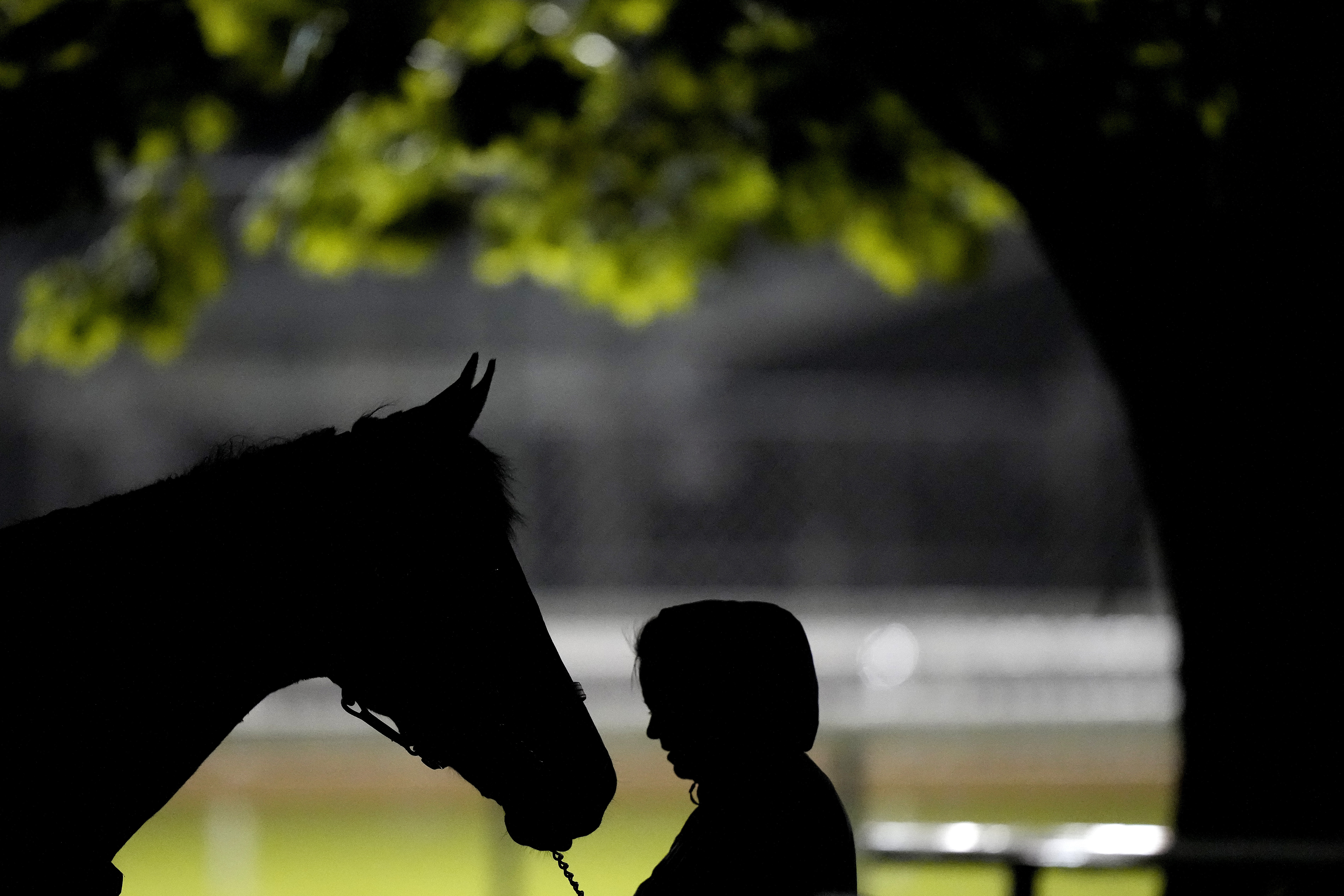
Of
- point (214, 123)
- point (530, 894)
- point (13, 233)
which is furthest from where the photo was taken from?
point (530, 894)

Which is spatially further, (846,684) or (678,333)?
(678,333)

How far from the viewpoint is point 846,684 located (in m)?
9.96

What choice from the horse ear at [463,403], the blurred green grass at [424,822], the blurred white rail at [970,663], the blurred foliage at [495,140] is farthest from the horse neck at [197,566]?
the blurred white rail at [970,663]

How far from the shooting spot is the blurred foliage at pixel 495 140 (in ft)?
11.9

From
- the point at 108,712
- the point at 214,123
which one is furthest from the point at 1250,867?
the point at 214,123

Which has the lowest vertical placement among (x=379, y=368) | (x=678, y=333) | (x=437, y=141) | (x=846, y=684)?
(x=846, y=684)

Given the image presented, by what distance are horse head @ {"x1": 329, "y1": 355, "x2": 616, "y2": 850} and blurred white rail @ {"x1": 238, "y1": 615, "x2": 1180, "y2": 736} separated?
762 cm

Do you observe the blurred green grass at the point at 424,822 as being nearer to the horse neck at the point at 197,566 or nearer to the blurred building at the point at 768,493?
the blurred building at the point at 768,493

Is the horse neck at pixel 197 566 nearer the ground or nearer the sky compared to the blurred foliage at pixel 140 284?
nearer the ground

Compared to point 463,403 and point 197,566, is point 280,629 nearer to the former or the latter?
point 197,566

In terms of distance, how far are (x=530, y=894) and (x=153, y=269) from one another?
3.79 meters

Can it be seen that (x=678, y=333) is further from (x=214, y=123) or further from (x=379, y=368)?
(x=214, y=123)

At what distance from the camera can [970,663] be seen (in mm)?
10203

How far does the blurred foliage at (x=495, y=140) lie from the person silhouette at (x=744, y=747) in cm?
201
